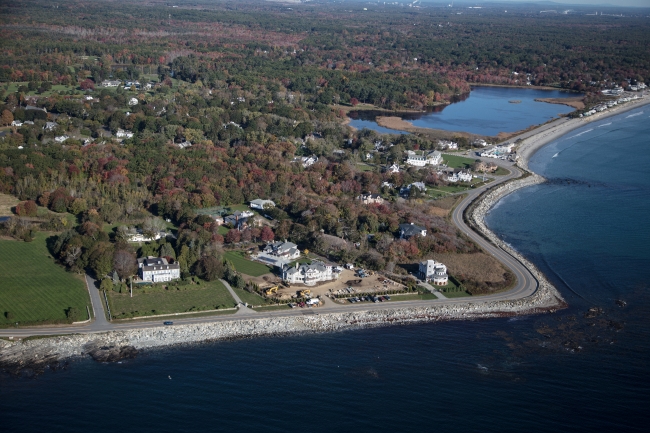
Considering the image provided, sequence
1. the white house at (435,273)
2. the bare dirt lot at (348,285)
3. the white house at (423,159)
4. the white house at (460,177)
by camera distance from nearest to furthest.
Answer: the bare dirt lot at (348,285) < the white house at (435,273) < the white house at (460,177) < the white house at (423,159)

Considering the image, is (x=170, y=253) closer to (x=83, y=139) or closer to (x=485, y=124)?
(x=83, y=139)

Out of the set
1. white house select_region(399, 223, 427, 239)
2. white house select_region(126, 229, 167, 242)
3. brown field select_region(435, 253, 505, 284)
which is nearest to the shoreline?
brown field select_region(435, 253, 505, 284)

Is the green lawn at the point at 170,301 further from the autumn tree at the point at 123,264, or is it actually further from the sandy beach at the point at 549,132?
the sandy beach at the point at 549,132

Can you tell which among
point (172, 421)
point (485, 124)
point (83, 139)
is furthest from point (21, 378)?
point (485, 124)

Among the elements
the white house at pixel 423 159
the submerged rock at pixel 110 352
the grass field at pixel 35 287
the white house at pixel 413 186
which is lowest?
the submerged rock at pixel 110 352

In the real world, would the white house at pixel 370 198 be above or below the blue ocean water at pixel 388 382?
above

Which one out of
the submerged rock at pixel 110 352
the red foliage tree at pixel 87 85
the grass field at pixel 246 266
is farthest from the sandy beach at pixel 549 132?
the red foliage tree at pixel 87 85

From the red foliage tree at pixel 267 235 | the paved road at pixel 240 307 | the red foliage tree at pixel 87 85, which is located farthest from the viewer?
the red foliage tree at pixel 87 85

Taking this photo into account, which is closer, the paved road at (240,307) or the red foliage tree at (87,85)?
the paved road at (240,307)
